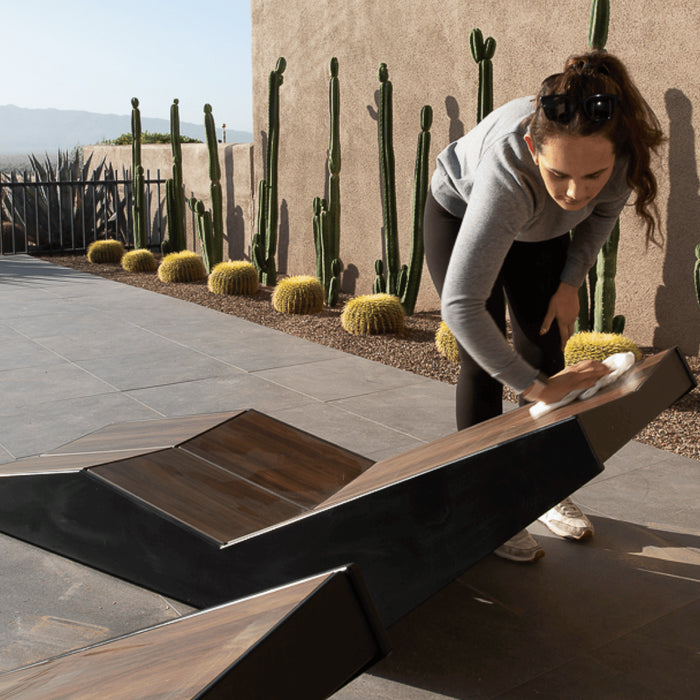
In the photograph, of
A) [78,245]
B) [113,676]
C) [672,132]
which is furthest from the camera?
[78,245]

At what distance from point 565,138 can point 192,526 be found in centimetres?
133

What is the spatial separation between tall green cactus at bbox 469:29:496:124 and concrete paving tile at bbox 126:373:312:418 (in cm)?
284

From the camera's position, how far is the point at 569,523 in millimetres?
2920

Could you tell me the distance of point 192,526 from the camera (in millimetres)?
2203

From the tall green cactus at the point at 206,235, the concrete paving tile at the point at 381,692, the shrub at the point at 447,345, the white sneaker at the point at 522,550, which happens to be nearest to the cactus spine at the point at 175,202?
the tall green cactus at the point at 206,235

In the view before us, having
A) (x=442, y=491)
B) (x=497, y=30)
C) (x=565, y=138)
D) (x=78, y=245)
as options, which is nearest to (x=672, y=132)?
(x=497, y=30)

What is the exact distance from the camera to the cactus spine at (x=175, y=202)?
11.1 meters

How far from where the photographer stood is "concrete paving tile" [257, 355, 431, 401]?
16.7 feet

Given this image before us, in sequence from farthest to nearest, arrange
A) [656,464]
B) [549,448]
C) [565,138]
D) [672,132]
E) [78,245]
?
[78,245], [672,132], [656,464], [565,138], [549,448]

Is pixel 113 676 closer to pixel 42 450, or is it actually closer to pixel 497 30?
pixel 42 450

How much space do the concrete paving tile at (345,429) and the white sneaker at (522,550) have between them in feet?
3.84

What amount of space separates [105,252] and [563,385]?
10469 mm

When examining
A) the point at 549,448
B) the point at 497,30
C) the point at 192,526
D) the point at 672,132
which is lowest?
the point at 192,526

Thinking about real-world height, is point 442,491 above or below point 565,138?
below
